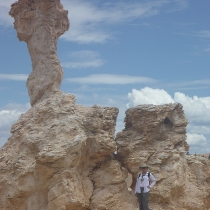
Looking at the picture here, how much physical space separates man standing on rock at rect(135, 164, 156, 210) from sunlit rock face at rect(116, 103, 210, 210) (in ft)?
2.85

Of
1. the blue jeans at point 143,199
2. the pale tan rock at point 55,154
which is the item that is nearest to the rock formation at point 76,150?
the pale tan rock at point 55,154

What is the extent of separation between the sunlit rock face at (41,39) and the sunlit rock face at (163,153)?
2755 millimetres

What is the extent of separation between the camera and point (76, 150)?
1060 centimetres

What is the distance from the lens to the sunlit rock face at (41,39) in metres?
12.6

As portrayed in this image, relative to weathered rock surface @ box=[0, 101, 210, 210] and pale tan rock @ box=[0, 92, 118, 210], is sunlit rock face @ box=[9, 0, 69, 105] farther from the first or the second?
pale tan rock @ box=[0, 92, 118, 210]

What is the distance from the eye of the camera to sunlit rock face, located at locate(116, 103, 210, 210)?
37.9ft

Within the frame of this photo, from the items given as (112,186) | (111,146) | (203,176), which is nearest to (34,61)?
(111,146)

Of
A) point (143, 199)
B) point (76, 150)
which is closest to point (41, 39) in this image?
point (76, 150)

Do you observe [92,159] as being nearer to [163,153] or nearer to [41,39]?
[163,153]

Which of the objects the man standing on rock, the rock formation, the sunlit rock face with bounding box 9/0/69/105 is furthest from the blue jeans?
the sunlit rock face with bounding box 9/0/69/105

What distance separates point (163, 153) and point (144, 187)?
1.64 meters

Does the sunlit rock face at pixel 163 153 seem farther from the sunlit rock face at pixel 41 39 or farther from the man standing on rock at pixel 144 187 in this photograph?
the sunlit rock face at pixel 41 39

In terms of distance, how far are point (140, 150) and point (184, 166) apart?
5.13 feet

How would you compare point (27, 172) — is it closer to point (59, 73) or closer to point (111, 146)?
point (111, 146)
